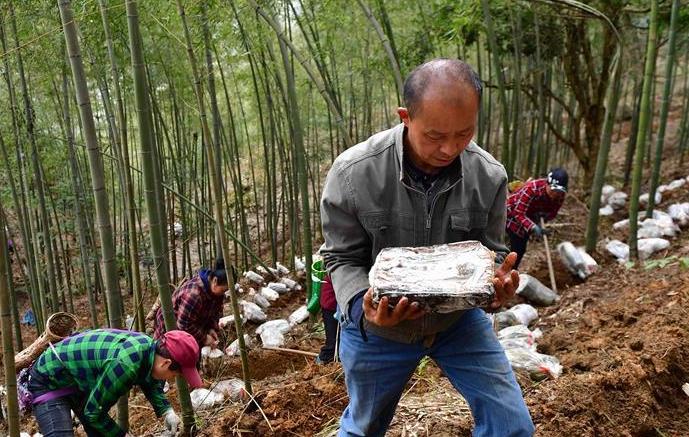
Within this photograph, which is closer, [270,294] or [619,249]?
[619,249]

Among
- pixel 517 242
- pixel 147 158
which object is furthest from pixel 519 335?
pixel 147 158

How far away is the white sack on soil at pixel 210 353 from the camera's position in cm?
429

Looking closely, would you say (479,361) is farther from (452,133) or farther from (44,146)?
(44,146)

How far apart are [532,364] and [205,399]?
5.93ft

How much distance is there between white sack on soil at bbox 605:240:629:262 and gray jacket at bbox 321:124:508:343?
4.46 m

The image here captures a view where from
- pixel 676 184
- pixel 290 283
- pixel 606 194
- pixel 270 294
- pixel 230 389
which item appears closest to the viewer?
pixel 230 389

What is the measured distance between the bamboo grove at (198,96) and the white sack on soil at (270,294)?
617 millimetres

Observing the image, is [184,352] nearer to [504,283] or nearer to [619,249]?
[504,283]

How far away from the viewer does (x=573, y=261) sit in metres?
5.30

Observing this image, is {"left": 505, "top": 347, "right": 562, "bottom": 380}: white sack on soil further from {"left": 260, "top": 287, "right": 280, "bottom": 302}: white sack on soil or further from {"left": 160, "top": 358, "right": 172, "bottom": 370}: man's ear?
{"left": 260, "top": 287, "right": 280, "bottom": 302}: white sack on soil

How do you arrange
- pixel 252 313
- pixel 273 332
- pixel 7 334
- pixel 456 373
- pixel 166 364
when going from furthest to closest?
pixel 252 313, pixel 273 332, pixel 166 364, pixel 7 334, pixel 456 373

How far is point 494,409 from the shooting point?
143 cm

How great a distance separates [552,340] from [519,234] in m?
1.43

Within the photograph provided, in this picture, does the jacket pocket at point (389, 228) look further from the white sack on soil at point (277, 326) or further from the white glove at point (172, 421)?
the white sack on soil at point (277, 326)
